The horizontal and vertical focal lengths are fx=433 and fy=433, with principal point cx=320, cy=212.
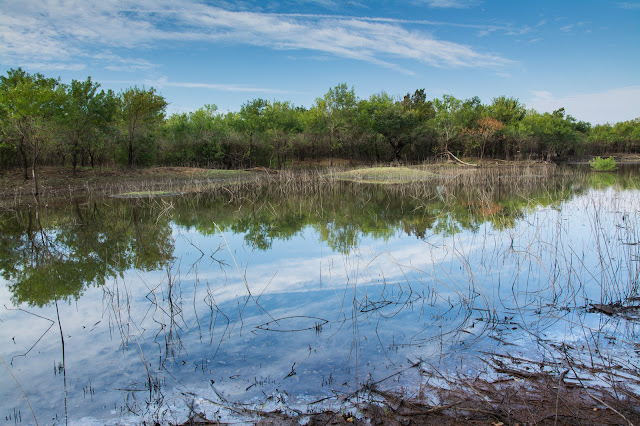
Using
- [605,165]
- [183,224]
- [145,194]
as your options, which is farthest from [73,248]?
[605,165]

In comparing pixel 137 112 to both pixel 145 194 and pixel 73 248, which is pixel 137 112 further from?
pixel 73 248

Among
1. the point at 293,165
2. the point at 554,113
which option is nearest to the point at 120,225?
the point at 293,165

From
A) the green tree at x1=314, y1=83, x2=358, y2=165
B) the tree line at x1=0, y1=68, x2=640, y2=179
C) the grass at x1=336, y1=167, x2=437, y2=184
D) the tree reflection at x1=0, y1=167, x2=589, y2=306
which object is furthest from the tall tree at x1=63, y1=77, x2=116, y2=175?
the green tree at x1=314, y1=83, x2=358, y2=165

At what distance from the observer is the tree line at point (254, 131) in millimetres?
23516

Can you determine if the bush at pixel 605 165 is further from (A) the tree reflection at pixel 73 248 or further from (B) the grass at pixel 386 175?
(A) the tree reflection at pixel 73 248

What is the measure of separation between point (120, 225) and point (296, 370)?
9112mm

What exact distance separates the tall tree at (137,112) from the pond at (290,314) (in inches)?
850

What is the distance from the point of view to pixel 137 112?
30.1 meters

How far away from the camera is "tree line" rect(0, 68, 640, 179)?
23516mm

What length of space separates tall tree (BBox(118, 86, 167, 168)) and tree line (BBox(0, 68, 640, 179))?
0.07 metres

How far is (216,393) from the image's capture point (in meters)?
3.40

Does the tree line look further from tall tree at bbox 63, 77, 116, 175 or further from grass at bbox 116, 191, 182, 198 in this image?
grass at bbox 116, 191, 182, 198

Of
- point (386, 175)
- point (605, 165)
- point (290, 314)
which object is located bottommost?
point (290, 314)

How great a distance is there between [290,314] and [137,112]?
2903 cm
